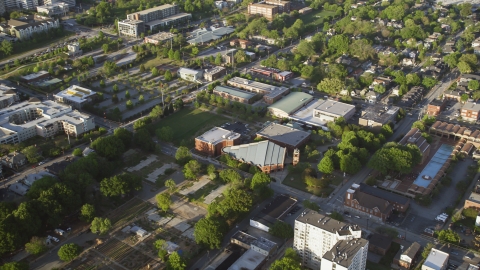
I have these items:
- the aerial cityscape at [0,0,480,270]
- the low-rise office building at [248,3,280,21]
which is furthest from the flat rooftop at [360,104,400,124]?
the low-rise office building at [248,3,280,21]

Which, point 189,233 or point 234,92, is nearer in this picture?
point 189,233

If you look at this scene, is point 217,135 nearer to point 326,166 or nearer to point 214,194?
point 214,194

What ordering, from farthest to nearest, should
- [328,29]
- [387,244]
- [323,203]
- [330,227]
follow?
[328,29]
[323,203]
[387,244]
[330,227]

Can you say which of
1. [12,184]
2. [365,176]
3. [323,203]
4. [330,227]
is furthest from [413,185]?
[12,184]

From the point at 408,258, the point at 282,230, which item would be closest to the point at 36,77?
the point at 282,230

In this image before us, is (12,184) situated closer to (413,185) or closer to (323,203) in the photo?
(323,203)

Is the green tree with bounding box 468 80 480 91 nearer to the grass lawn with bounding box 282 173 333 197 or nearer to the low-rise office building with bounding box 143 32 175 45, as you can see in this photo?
the grass lawn with bounding box 282 173 333 197

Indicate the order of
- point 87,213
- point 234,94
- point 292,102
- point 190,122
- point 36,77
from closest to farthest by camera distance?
point 87,213 → point 190,122 → point 292,102 → point 234,94 → point 36,77
